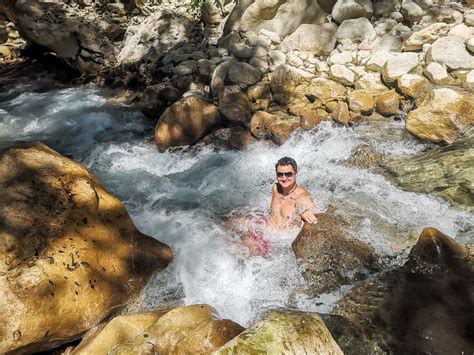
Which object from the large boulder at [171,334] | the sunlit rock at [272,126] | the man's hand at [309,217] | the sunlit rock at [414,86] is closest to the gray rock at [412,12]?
the sunlit rock at [414,86]

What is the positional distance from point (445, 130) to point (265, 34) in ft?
16.8

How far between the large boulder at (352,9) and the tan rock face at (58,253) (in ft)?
23.3

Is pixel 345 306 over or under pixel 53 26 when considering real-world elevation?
under

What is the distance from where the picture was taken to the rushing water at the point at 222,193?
389 cm

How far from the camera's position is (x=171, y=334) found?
252 cm

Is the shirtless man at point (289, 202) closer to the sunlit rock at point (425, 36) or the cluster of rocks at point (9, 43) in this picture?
the sunlit rock at point (425, 36)

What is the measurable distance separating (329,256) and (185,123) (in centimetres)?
411

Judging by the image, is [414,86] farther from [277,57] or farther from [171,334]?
[171,334]

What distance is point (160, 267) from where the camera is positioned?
401cm

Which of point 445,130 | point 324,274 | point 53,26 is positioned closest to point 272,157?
point 445,130

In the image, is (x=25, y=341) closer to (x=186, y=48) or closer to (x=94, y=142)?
(x=94, y=142)

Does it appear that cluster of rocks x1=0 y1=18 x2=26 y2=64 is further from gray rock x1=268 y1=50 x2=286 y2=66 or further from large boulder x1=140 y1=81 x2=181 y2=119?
gray rock x1=268 y1=50 x2=286 y2=66

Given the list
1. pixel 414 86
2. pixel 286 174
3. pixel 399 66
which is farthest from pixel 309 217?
pixel 399 66

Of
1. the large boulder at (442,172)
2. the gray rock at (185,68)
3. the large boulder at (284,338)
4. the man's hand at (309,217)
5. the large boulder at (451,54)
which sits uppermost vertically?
the large boulder at (284,338)
